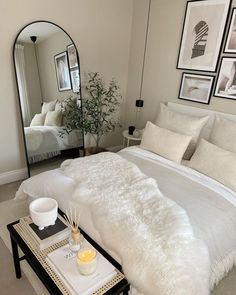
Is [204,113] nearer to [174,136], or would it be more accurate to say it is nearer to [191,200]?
[174,136]

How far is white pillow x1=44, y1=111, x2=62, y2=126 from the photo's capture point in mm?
2912

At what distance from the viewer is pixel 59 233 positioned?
147cm

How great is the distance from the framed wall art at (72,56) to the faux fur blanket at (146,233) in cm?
164

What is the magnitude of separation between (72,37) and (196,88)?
1639mm

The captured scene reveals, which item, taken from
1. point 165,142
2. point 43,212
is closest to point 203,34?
point 165,142

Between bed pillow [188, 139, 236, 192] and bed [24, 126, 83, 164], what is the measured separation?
169 centimetres

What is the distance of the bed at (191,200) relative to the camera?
4.98 ft

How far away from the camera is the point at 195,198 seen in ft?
5.90

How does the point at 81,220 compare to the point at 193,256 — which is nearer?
the point at 193,256

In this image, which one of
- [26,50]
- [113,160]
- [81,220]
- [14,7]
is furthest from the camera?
[26,50]

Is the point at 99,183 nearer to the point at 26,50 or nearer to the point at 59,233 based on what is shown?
the point at 59,233

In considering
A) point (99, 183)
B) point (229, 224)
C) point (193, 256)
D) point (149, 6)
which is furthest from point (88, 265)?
point (149, 6)

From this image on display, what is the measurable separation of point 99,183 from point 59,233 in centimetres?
50

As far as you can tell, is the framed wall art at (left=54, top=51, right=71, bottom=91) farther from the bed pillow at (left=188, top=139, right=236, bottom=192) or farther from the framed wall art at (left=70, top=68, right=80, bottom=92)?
the bed pillow at (left=188, top=139, right=236, bottom=192)
